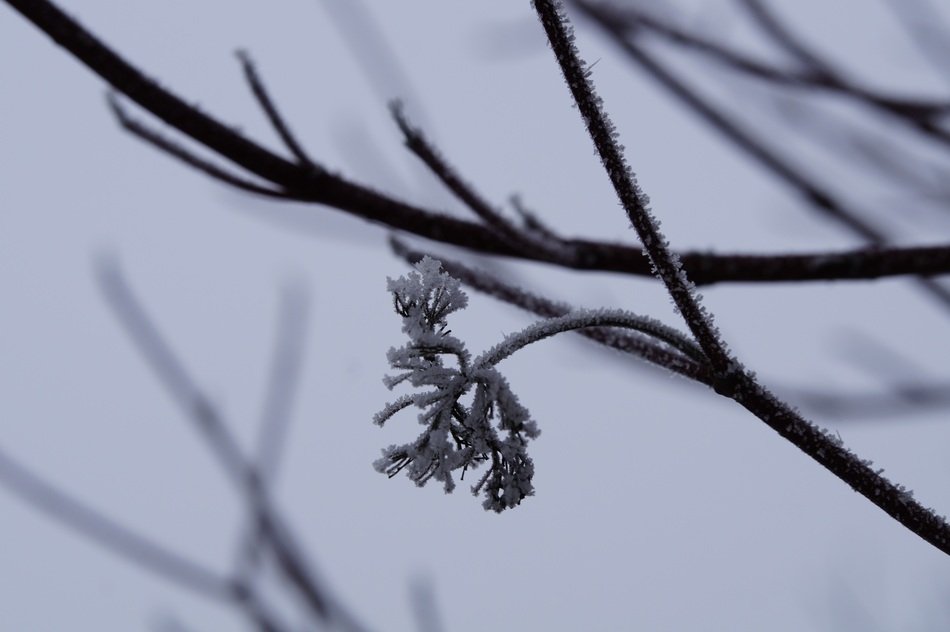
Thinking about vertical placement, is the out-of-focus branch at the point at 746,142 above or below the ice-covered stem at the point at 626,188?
above

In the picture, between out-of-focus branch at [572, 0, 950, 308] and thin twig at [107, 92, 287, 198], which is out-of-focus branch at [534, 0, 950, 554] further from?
out-of-focus branch at [572, 0, 950, 308]

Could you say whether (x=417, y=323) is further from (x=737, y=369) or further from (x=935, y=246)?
(x=935, y=246)

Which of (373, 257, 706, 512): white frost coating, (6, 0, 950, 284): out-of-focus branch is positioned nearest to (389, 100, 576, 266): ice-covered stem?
(6, 0, 950, 284): out-of-focus branch

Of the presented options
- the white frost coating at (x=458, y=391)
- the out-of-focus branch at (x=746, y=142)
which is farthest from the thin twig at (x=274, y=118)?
the out-of-focus branch at (x=746, y=142)

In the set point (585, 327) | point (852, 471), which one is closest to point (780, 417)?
point (852, 471)

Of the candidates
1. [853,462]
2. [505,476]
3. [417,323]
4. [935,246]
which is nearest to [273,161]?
[417,323]

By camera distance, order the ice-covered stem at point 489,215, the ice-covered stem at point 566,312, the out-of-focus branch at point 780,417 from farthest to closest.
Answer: the ice-covered stem at point 489,215 → the ice-covered stem at point 566,312 → the out-of-focus branch at point 780,417

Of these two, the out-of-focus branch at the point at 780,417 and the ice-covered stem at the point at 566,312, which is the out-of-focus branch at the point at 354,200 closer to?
the ice-covered stem at the point at 566,312
